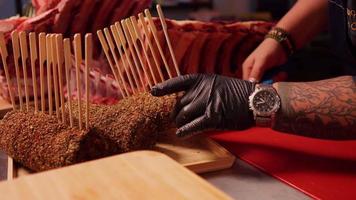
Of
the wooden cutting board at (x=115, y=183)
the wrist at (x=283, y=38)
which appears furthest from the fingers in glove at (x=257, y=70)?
the wooden cutting board at (x=115, y=183)

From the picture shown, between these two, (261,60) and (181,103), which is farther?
(261,60)

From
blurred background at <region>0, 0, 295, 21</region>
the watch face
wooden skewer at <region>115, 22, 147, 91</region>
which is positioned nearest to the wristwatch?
the watch face

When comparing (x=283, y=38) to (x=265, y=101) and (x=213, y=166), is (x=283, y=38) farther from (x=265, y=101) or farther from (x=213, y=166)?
(x=213, y=166)

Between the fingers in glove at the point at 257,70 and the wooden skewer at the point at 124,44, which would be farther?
the fingers in glove at the point at 257,70

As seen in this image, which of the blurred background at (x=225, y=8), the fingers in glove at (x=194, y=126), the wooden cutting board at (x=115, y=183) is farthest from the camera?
the blurred background at (x=225, y=8)

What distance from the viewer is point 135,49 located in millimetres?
1092

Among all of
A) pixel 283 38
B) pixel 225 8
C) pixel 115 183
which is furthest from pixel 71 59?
pixel 225 8

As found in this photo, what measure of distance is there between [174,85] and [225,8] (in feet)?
5.17

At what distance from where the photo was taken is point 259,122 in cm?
94

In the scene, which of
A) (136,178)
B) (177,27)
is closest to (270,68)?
(177,27)

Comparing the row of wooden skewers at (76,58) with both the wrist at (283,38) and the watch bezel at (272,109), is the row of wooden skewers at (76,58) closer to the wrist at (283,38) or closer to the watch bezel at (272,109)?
the watch bezel at (272,109)

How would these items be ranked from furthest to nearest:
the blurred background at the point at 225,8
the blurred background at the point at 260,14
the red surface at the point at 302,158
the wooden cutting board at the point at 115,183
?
the blurred background at the point at 225,8, the blurred background at the point at 260,14, the red surface at the point at 302,158, the wooden cutting board at the point at 115,183

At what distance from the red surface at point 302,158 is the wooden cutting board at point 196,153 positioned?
0.05 metres

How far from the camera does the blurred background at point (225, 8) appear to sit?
2201mm
